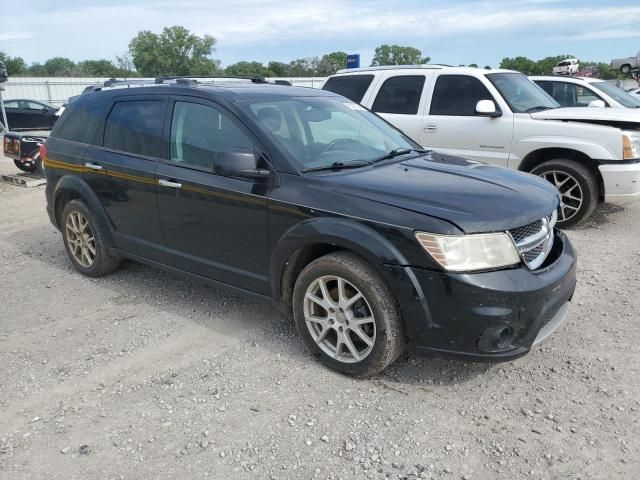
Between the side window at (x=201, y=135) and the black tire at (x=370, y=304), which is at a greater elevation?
the side window at (x=201, y=135)

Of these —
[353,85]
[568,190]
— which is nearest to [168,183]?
[353,85]

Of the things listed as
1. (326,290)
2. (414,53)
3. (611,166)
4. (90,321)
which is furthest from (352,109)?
(414,53)

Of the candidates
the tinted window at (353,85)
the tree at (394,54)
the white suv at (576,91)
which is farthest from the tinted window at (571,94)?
the tree at (394,54)

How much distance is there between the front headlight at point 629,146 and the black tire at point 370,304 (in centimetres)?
465

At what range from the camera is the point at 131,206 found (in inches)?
182

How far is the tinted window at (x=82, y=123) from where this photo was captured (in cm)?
499

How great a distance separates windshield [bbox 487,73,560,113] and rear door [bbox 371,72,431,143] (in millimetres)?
921

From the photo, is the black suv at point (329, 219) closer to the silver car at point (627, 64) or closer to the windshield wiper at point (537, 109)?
the windshield wiper at point (537, 109)

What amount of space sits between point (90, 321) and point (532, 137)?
532 cm

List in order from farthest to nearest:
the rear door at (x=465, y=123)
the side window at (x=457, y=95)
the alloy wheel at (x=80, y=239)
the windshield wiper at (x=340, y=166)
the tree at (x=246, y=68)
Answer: the tree at (x=246, y=68)
the side window at (x=457, y=95)
the rear door at (x=465, y=123)
the alloy wheel at (x=80, y=239)
the windshield wiper at (x=340, y=166)

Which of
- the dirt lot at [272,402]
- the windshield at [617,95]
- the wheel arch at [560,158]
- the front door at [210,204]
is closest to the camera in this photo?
the dirt lot at [272,402]

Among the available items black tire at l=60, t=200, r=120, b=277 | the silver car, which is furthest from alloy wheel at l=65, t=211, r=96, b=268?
the silver car

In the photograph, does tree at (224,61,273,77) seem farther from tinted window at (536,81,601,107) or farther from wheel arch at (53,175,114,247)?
wheel arch at (53,175,114,247)

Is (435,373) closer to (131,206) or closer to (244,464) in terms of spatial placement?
(244,464)
